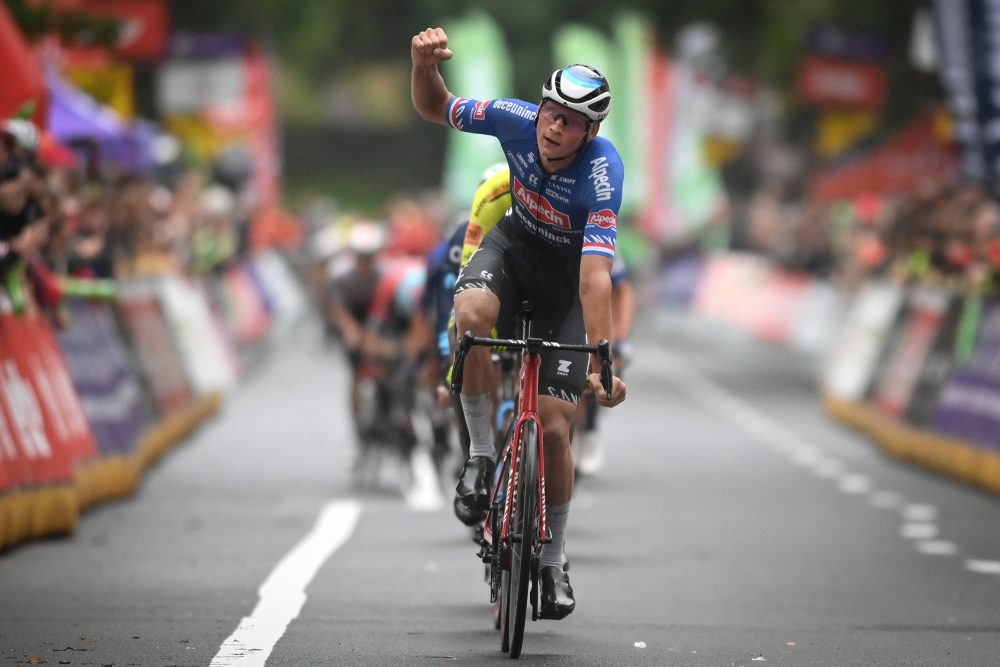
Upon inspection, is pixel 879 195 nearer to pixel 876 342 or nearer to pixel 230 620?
pixel 876 342

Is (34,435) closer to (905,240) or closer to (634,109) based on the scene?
(905,240)

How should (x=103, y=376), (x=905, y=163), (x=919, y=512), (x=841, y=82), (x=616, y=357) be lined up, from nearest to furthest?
1. (x=616, y=357)
2. (x=919, y=512)
3. (x=103, y=376)
4. (x=905, y=163)
5. (x=841, y=82)

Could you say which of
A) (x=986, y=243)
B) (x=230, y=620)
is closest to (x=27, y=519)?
(x=230, y=620)

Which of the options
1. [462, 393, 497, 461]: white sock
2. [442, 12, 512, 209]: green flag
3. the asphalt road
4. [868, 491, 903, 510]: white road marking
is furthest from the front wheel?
[442, 12, 512, 209]: green flag

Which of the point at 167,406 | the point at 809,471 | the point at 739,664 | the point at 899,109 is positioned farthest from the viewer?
the point at 899,109

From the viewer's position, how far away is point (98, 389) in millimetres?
15430

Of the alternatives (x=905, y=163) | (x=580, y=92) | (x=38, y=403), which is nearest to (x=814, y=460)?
(x=38, y=403)

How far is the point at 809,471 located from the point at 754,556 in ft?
18.9

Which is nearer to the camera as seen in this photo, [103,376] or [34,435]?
[34,435]

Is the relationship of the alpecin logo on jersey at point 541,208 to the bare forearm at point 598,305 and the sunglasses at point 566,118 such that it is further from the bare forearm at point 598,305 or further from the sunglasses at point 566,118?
the bare forearm at point 598,305

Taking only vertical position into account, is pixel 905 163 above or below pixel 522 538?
below

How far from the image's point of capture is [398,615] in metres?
9.57

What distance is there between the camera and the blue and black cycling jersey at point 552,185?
8.70 metres

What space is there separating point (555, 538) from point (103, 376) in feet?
25.1
